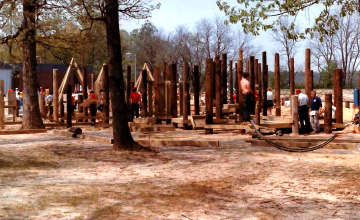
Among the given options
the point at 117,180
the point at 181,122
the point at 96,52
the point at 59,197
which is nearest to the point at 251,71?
the point at 181,122

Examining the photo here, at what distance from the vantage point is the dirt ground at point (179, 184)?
6.93 meters

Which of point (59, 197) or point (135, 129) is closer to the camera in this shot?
point (59, 197)

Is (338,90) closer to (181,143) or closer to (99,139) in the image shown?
(181,143)

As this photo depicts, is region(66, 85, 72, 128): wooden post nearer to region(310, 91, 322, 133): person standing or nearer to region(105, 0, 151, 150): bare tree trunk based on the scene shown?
region(105, 0, 151, 150): bare tree trunk

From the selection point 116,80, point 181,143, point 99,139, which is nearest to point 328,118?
point 181,143

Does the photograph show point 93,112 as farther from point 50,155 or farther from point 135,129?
point 50,155

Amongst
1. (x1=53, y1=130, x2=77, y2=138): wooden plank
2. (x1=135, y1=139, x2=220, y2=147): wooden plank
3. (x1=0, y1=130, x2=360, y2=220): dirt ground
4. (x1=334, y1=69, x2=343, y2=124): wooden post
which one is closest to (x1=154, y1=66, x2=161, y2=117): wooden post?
(x1=53, y1=130, x2=77, y2=138): wooden plank

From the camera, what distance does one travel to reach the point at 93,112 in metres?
24.6

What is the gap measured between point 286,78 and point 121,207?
5873 centimetres

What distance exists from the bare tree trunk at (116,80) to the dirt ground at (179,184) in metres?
0.44

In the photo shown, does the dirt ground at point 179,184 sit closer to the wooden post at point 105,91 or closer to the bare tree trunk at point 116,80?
the bare tree trunk at point 116,80

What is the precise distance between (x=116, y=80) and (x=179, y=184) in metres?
4.82

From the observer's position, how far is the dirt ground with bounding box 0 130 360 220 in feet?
22.7

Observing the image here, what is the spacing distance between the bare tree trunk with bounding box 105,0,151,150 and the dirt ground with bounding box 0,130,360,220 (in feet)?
1.45
